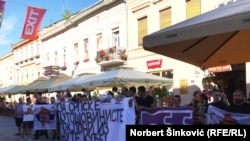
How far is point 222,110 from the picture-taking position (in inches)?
281

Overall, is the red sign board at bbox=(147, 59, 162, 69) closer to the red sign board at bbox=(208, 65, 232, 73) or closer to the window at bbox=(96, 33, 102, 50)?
the red sign board at bbox=(208, 65, 232, 73)

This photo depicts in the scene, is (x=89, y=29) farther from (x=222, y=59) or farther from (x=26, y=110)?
(x=222, y=59)

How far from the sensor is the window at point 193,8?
2092cm

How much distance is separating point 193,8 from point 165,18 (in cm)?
262

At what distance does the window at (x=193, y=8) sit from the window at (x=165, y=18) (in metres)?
1.68

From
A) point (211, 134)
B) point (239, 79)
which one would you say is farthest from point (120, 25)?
point (211, 134)

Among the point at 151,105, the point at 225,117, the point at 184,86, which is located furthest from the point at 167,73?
the point at 225,117

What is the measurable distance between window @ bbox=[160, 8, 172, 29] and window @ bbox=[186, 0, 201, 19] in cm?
168

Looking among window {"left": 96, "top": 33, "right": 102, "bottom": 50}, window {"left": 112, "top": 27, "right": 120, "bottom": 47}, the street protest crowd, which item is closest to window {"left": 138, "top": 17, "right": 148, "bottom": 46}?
window {"left": 112, "top": 27, "right": 120, "bottom": 47}

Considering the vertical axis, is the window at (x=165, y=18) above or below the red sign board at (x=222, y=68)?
above

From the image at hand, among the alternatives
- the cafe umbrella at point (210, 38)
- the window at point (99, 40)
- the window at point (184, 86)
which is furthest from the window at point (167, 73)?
the cafe umbrella at point (210, 38)

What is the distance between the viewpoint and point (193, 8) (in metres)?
21.2

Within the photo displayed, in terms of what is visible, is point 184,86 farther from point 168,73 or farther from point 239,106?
point 239,106

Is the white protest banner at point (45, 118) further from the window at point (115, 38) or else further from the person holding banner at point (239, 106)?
the window at point (115, 38)
